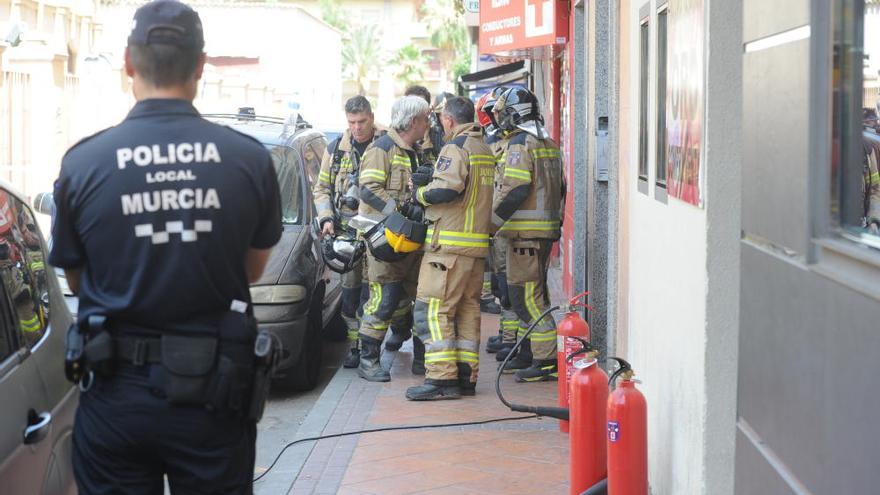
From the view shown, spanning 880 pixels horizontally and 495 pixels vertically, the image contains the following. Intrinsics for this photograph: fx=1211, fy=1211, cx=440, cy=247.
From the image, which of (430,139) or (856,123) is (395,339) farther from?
(856,123)

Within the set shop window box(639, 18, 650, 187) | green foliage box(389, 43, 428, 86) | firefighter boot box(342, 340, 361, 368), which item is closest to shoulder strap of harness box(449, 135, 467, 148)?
firefighter boot box(342, 340, 361, 368)

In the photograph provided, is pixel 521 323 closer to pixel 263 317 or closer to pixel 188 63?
pixel 263 317

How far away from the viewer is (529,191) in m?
8.87

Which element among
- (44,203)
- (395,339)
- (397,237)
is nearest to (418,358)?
(395,339)

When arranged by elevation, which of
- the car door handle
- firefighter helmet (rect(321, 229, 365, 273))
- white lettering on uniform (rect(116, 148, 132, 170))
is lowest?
firefighter helmet (rect(321, 229, 365, 273))

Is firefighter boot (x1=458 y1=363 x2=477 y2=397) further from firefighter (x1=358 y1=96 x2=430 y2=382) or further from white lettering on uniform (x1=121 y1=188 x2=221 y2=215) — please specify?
white lettering on uniform (x1=121 y1=188 x2=221 y2=215)

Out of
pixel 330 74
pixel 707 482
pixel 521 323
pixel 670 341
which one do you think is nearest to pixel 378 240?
pixel 521 323

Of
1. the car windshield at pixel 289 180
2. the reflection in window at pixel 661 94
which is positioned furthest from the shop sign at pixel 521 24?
the reflection in window at pixel 661 94

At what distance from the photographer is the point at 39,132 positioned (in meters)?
25.7

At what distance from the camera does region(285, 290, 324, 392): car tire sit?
354 inches

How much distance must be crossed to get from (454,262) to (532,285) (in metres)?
0.96

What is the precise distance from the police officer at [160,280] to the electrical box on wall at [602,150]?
5.87 meters

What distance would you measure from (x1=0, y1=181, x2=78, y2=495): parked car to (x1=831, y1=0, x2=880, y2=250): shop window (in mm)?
2313

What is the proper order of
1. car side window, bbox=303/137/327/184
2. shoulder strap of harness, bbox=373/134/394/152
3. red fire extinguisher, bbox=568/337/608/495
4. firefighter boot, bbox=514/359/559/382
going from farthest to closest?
car side window, bbox=303/137/327/184, shoulder strap of harness, bbox=373/134/394/152, firefighter boot, bbox=514/359/559/382, red fire extinguisher, bbox=568/337/608/495
